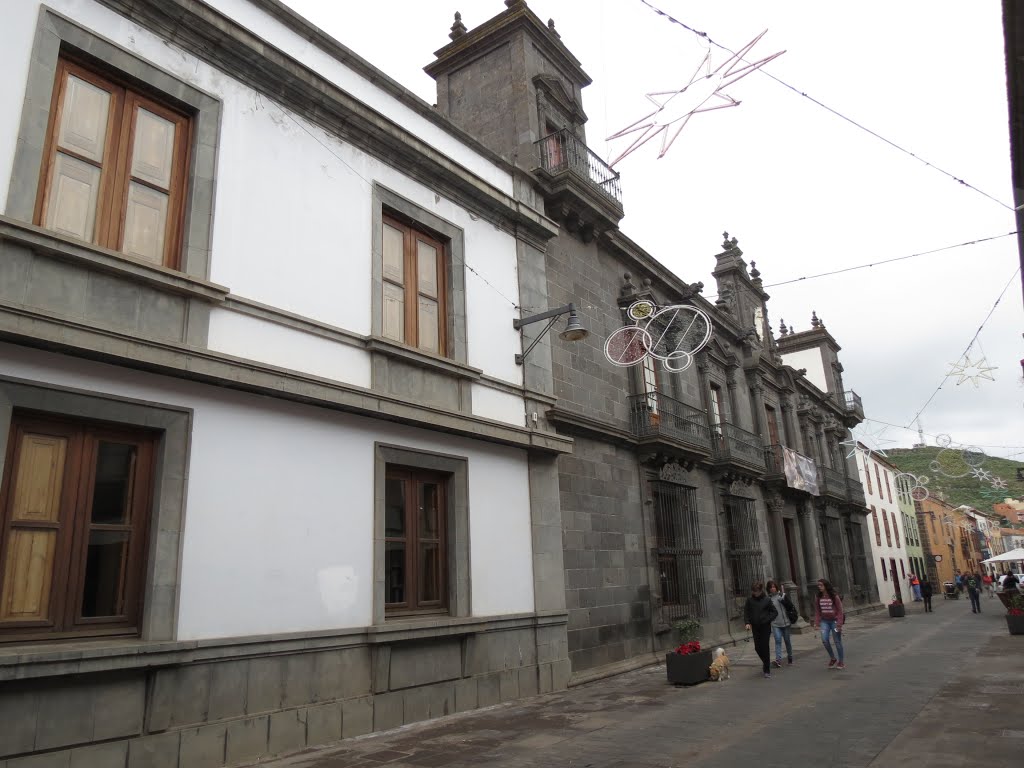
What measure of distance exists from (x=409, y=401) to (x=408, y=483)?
1.11m

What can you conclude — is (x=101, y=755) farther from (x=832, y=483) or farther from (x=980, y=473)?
(x=832, y=483)

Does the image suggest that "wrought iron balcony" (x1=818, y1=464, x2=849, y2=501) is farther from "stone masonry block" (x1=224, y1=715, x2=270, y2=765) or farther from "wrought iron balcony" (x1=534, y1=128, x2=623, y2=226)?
"stone masonry block" (x1=224, y1=715, x2=270, y2=765)

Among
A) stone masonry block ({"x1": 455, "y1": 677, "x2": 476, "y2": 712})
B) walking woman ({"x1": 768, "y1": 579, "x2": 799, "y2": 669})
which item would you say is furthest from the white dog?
stone masonry block ({"x1": 455, "y1": 677, "x2": 476, "y2": 712})

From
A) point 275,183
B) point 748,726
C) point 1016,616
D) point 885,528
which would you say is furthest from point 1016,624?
point 885,528

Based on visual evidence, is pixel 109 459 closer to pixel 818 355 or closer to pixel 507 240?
pixel 507 240

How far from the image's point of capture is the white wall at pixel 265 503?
253 inches

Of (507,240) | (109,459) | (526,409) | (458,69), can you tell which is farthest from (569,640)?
(458,69)

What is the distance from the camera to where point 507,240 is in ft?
38.9

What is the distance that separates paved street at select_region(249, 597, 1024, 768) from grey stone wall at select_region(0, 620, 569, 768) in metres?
0.26

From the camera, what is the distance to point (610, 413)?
13812 mm

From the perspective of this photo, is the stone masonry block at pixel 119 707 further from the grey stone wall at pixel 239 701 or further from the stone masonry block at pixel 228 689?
the stone masonry block at pixel 228 689

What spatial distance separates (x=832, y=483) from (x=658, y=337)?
1640cm

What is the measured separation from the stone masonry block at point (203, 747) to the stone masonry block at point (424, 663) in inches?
81.9

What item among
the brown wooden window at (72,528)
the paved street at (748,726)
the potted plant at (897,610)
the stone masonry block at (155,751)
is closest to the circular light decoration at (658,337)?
the paved street at (748,726)
